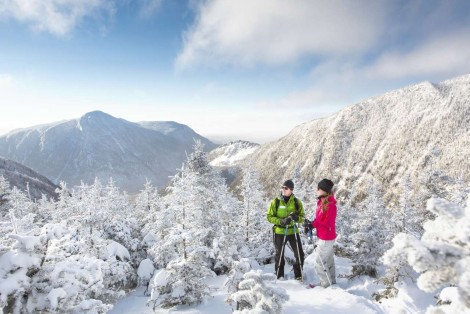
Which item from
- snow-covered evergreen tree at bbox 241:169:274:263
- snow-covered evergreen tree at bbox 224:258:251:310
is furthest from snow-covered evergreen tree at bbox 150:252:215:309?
snow-covered evergreen tree at bbox 241:169:274:263

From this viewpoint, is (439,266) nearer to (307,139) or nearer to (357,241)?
(357,241)

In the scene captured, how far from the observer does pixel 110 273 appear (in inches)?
469

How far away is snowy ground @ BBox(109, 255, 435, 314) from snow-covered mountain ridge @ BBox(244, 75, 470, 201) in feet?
242

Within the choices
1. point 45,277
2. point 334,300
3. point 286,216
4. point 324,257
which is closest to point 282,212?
point 286,216

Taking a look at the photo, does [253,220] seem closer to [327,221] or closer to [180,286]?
[180,286]

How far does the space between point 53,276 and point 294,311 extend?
15.3 ft

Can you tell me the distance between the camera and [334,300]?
23.0 feet

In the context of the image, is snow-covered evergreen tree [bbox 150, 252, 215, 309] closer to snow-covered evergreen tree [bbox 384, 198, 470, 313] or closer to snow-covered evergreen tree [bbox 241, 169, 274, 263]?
snow-covered evergreen tree [bbox 384, 198, 470, 313]

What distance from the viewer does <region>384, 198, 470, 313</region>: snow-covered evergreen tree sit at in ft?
6.82

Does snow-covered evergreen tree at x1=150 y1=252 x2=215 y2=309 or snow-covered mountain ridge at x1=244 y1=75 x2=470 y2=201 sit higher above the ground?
snow-covered mountain ridge at x1=244 y1=75 x2=470 y2=201

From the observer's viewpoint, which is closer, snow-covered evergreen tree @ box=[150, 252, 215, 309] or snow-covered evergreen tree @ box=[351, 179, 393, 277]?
snow-covered evergreen tree @ box=[150, 252, 215, 309]

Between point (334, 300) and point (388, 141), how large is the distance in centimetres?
12414

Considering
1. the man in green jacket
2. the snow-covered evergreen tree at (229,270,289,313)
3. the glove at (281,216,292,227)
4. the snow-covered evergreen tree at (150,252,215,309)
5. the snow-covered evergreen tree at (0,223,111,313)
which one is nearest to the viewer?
the snow-covered evergreen tree at (0,223,111,313)

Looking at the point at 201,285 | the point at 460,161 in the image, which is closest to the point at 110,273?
the point at 201,285
